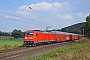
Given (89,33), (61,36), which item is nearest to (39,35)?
(61,36)

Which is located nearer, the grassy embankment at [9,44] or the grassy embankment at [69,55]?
the grassy embankment at [69,55]

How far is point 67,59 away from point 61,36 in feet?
151

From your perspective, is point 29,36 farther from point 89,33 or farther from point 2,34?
point 2,34

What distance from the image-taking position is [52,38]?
49781mm

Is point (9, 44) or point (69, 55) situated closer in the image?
point (69, 55)

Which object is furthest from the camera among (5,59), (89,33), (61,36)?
(89,33)

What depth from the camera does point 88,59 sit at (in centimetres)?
1224

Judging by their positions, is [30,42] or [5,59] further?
[30,42]

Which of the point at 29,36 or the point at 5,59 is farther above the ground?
the point at 29,36

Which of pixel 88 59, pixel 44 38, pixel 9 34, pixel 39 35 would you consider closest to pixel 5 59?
pixel 88 59

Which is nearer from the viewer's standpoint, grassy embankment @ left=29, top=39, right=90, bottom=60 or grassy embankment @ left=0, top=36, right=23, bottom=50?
grassy embankment @ left=29, top=39, right=90, bottom=60

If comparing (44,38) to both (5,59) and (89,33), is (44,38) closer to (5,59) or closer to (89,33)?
(5,59)

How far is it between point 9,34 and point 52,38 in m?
57.9

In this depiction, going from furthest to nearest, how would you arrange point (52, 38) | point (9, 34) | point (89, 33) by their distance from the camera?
point (9, 34) → point (89, 33) → point (52, 38)
